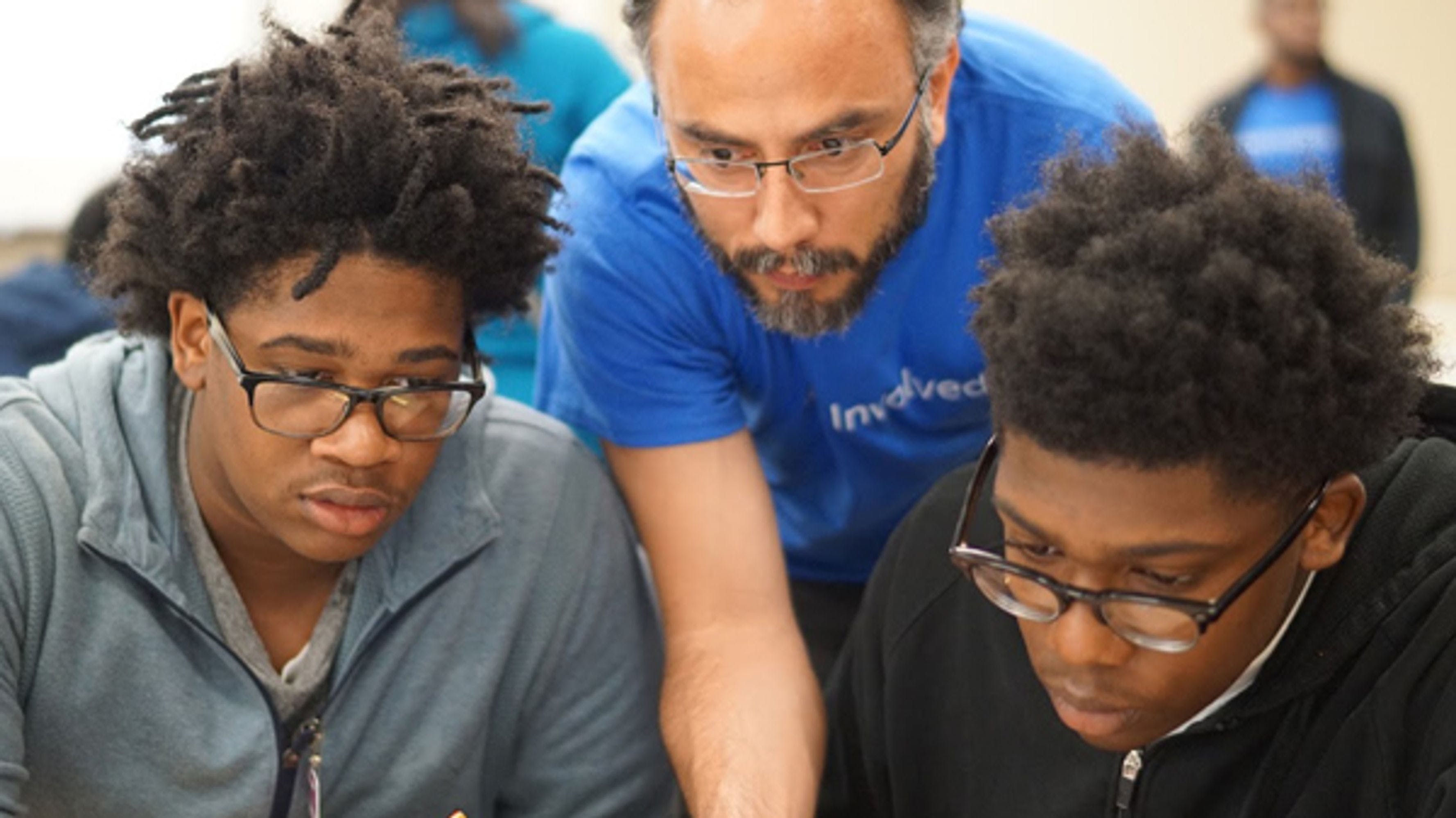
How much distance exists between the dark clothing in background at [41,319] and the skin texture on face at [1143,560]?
7.50ft

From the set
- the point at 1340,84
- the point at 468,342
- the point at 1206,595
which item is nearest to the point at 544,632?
the point at 468,342

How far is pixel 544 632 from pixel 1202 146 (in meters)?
0.89

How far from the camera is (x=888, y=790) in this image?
6.45 ft

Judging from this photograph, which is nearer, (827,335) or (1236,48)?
(827,335)

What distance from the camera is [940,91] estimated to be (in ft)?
6.73

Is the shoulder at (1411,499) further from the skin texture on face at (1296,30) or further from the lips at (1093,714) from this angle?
the skin texture on face at (1296,30)

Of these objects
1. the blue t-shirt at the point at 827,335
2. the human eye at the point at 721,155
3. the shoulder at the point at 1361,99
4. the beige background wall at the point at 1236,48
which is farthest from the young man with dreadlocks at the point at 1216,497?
the beige background wall at the point at 1236,48

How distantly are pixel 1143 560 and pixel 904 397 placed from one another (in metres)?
0.72

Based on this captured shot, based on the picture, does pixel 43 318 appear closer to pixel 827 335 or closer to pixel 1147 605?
pixel 827 335

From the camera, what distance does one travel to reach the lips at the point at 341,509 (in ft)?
6.28

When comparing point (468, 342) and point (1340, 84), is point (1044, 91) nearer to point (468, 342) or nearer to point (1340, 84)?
point (468, 342)

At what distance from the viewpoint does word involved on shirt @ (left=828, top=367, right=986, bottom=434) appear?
2.21 metres

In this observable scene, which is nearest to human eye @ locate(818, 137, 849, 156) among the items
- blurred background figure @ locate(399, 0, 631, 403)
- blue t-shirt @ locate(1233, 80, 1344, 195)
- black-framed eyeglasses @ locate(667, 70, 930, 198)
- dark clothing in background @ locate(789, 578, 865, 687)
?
black-framed eyeglasses @ locate(667, 70, 930, 198)

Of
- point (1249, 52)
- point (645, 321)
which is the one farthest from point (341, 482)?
point (1249, 52)
